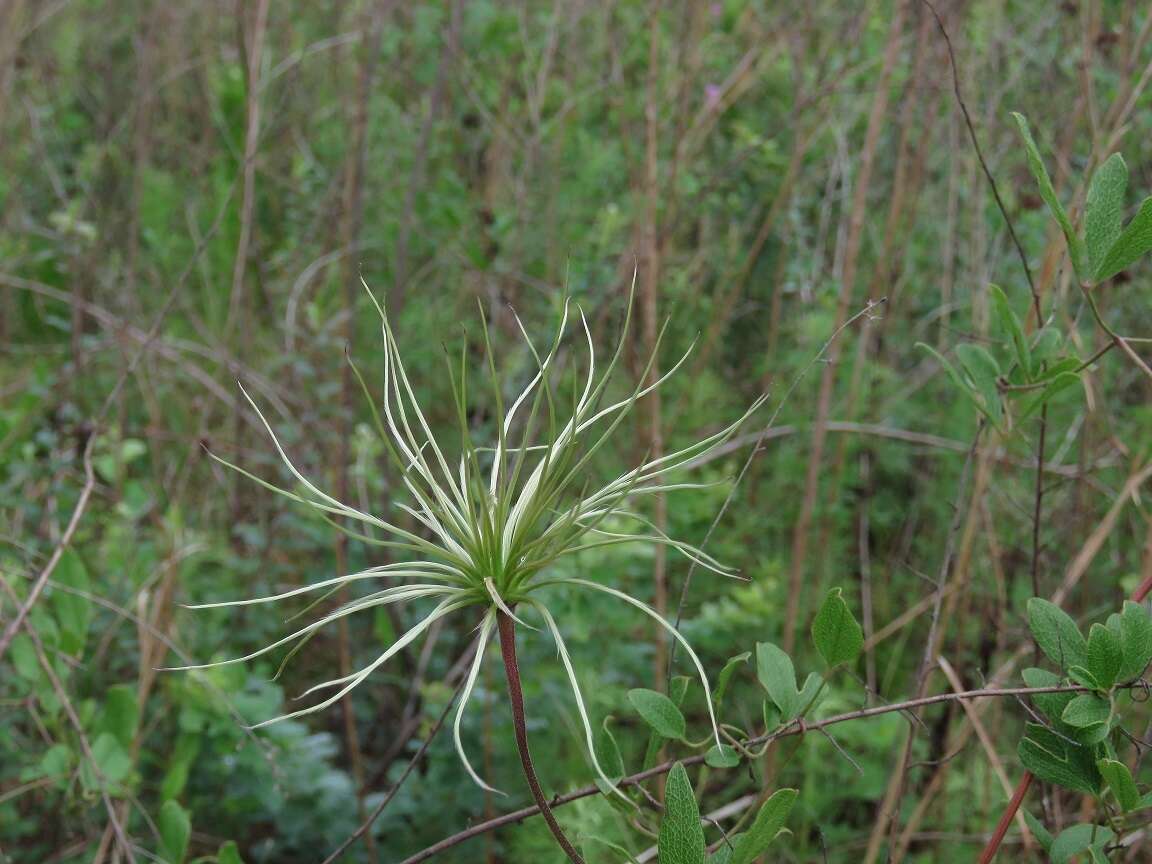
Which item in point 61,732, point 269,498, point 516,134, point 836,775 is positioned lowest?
point 836,775

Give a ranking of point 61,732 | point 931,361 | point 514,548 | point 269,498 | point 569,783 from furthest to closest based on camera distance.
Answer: point 931,361
point 269,498
point 569,783
point 61,732
point 514,548

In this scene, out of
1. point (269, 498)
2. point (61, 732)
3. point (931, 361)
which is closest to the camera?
point (61, 732)

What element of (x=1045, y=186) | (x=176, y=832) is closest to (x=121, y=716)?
(x=176, y=832)

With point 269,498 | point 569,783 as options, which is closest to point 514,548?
point 569,783

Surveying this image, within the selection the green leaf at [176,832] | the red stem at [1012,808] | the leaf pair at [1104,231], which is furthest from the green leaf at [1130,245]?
the green leaf at [176,832]

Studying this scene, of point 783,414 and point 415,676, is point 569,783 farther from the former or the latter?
point 783,414

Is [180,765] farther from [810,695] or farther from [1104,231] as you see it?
[1104,231]

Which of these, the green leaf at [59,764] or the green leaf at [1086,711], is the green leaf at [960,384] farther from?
the green leaf at [59,764]
